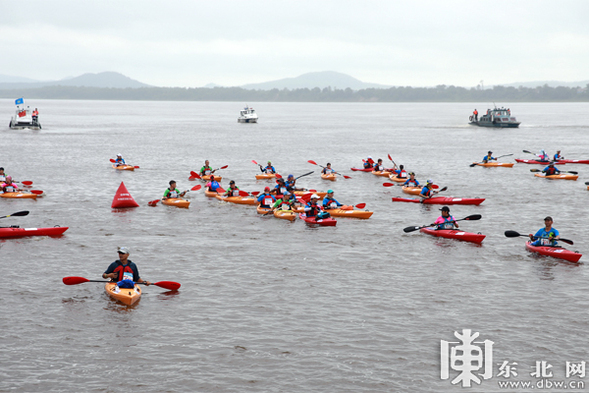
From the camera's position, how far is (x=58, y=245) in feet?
85.1

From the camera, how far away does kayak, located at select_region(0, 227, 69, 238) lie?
26.7 m

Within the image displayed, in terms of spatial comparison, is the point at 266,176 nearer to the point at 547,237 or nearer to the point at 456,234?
the point at 456,234

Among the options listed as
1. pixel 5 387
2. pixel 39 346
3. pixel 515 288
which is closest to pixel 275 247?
pixel 515 288

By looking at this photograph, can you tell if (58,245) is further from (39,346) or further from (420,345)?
(420,345)

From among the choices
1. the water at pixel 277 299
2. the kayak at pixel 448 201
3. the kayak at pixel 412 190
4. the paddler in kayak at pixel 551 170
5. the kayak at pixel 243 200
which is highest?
the paddler in kayak at pixel 551 170

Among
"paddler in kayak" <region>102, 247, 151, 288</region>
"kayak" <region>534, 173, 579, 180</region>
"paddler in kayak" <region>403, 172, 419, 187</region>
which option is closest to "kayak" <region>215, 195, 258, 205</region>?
"paddler in kayak" <region>403, 172, 419, 187</region>

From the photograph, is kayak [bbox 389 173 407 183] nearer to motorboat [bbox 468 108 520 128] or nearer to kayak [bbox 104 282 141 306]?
kayak [bbox 104 282 141 306]

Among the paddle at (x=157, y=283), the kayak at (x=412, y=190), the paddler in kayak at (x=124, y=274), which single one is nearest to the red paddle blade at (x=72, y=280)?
the paddle at (x=157, y=283)

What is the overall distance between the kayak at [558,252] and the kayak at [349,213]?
358 inches

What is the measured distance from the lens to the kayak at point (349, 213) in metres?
31.2

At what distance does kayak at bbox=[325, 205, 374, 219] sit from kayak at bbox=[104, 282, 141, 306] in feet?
48.4

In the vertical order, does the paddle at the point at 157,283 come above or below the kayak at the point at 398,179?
below

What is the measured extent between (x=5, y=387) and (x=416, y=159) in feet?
180

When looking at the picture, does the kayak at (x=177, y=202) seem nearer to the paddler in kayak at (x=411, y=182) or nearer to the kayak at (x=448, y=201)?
the kayak at (x=448, y=201)
